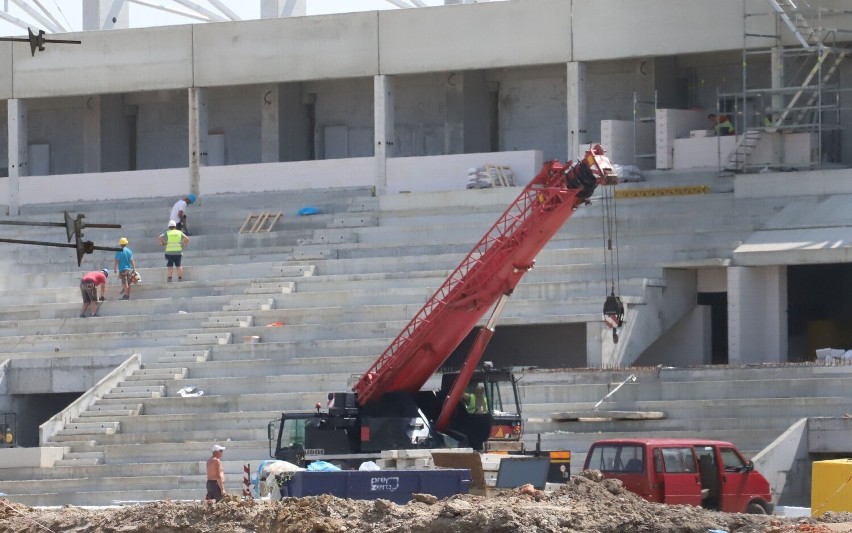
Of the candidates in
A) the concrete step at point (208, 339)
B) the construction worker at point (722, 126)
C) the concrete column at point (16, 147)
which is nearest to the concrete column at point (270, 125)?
the concrete column at point (16, 147)

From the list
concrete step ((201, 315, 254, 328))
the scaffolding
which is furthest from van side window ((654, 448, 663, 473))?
the scaffolding

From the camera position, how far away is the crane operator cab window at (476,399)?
25.1 m

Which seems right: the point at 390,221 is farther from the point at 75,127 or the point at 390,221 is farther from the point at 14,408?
the point at 75,127

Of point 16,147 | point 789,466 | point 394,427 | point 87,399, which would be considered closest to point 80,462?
point 87,399

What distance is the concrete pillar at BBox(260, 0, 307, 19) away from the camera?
43.7 metres

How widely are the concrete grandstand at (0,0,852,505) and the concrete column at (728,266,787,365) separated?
4 cm

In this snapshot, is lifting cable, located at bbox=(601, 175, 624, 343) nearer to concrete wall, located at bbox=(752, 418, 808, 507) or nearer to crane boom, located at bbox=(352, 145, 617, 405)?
crane boom, located at bbox=(352, 145, 617, 405)

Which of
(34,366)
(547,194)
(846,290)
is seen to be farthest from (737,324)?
(34,366)

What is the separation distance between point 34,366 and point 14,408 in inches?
41.9

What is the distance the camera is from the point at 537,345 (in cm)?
3422

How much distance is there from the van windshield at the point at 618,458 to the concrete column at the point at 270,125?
2352 cm

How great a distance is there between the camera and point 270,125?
45.1 meters

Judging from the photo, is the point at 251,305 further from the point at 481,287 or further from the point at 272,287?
the point at 481,287

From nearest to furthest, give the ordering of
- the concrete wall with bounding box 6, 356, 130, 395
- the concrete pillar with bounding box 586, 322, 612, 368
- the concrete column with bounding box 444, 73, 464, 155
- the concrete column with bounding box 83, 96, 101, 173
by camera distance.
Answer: the concrete pillar with bounding box 586, 322, 612, 368
the concrete wall with bounding box 6, 356, 130, 395
the concrete column with bounding box 444, 73, 464, 155
the concrete column with bounding box 83, 96, 101, 173
